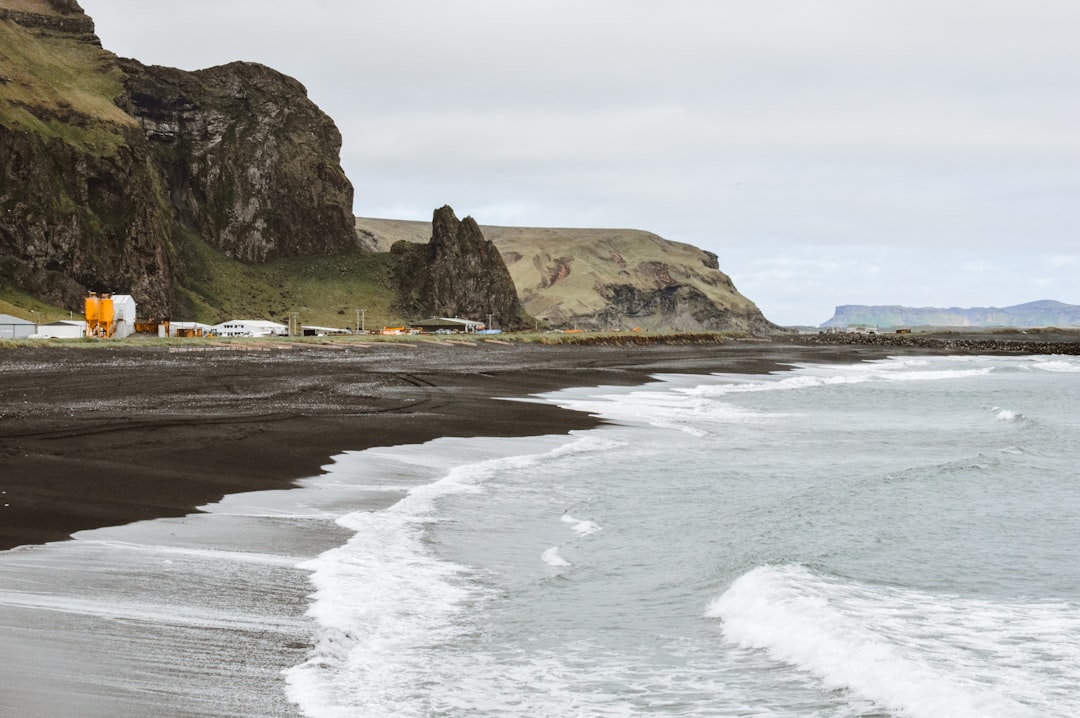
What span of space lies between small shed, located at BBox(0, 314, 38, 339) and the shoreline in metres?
46.6

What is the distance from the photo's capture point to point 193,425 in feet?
76.7

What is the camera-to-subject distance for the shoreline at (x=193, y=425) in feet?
48.1

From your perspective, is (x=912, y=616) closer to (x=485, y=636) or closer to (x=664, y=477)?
(x=485, y=636)

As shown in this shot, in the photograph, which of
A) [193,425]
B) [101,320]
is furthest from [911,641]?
[101,320]

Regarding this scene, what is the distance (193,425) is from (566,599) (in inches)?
587

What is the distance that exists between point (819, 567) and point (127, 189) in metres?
178

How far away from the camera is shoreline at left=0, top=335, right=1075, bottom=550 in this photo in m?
14.7

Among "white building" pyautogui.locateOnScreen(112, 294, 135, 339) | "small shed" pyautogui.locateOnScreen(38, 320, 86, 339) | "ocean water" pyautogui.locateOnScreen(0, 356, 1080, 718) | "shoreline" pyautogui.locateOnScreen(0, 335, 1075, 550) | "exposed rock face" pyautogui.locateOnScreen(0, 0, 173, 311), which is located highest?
"exposed rock face" pyautogui.locateOnScreen(0, 0, 173, 311)

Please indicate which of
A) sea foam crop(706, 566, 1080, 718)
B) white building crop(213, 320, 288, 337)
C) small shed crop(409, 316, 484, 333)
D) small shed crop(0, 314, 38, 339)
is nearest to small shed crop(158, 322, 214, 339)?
white building crop(213, 320, 288, 337)

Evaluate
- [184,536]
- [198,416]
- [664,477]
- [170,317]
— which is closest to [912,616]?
[184,536]

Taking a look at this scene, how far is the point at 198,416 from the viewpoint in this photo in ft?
83.7

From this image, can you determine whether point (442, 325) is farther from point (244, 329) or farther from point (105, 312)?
point (105, 312)

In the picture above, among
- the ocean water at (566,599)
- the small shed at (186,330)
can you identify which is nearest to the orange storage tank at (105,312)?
the small shed at (186,330)

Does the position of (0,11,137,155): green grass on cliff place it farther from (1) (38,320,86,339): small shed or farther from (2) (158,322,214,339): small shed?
(1) (38,320,86,339): small shed
